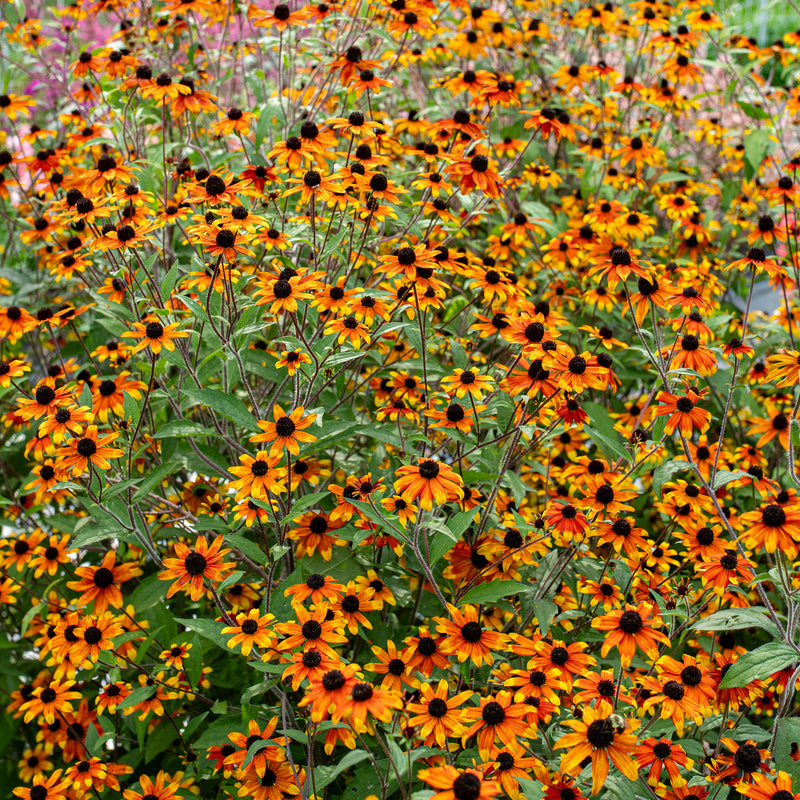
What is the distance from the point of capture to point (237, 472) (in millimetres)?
2094

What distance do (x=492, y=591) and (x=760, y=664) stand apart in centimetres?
68

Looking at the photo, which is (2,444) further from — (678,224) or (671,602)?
(678,224)

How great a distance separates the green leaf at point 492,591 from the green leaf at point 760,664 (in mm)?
534

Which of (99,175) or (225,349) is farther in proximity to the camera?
(99,175)

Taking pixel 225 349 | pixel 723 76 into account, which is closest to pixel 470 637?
pixel 225 349

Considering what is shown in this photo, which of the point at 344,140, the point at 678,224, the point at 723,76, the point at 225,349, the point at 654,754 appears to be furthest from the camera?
the point at 723,76

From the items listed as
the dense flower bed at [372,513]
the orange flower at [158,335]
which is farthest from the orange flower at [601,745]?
the orange flower at [158,335]

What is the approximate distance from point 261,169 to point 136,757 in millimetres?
1970

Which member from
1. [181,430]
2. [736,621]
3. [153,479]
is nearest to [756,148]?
[736,621]

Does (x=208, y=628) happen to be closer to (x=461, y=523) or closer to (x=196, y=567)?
(x=196, y=567)

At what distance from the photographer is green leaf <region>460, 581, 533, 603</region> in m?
2.03

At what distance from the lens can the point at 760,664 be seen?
6.17 feet

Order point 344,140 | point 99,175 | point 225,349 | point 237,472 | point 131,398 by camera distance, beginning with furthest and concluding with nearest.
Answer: point 344,140, point 99,175, point 131,398, point 225,349, point 237,472

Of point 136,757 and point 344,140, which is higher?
point 344,140
